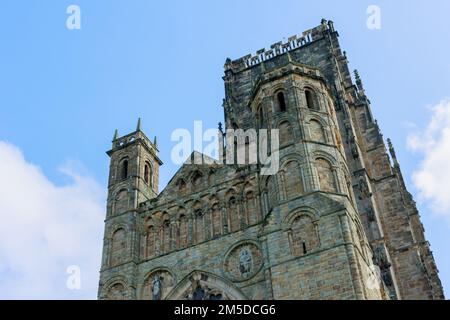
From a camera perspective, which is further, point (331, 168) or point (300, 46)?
point (300, 46)

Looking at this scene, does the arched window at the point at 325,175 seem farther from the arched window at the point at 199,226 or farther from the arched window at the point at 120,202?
the arched window at the point at 120,202

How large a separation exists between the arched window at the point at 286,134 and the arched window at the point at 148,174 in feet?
27.1

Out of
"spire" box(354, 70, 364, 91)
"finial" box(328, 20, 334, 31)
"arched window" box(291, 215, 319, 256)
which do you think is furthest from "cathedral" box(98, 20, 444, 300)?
"finial" box(328, 20, 334, 31)

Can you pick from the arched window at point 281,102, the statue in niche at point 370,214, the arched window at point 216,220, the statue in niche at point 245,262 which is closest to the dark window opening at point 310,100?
the arched window at point 281,102

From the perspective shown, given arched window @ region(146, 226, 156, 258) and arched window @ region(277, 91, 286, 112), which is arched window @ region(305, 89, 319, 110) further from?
arched window @ region(146, 226, 156, 258)

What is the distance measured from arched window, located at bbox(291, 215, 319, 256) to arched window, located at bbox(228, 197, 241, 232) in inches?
127

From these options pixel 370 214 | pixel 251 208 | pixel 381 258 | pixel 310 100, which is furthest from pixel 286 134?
pixel 381 258

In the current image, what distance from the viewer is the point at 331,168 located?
84.3 feet

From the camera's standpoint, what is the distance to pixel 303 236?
23.3m

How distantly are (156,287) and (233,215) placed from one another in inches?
180

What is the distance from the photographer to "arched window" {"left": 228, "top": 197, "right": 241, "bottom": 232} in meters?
26.1
